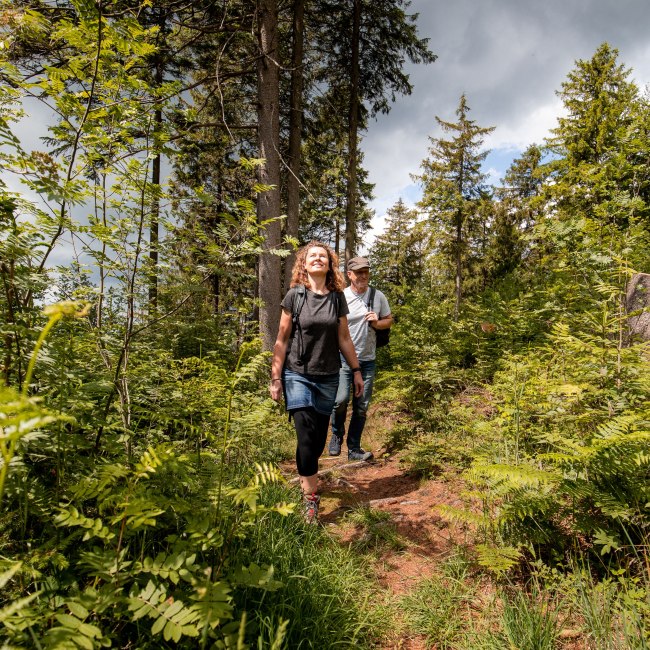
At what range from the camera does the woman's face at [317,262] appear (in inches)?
121

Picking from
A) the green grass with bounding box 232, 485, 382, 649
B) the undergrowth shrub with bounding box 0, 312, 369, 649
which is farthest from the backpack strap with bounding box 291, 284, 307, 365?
the green grass with bounding box 232, 485, 382, 649

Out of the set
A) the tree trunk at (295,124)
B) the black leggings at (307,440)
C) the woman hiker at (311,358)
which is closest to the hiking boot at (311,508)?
the woman hiker at (311,358)

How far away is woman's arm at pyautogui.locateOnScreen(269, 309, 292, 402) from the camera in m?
2.96

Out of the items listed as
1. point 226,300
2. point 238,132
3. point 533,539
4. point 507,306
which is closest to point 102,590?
point 533,539

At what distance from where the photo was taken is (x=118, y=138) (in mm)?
2359

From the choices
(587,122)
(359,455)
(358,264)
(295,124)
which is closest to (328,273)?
(358,264)

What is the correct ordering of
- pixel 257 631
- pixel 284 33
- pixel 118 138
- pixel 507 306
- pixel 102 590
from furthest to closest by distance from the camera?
pixel 284 33 → pixel 507 306 → pixel 118 138 → pixel 257 631 → pixel 102 590

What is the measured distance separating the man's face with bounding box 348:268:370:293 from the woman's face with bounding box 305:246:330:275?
157 cm

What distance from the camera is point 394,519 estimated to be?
3131 millimetres

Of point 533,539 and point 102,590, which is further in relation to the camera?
point 533,539

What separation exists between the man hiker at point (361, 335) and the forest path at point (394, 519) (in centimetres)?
50

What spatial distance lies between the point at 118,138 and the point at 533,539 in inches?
147

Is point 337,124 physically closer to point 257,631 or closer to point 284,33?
point 284,33

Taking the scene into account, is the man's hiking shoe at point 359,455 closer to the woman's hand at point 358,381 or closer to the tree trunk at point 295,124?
the woman's hand at point 358,381
